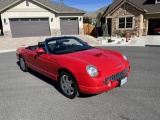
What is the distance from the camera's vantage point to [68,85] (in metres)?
3.88

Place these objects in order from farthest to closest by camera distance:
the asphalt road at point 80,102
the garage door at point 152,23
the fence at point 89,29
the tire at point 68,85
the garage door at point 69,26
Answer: the fence at point 89,29, the garage door at point 152,23, the garage door at point 69,26, the tire at point 68,85, the asphalt road at point 80,102

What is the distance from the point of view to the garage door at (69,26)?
2125cm

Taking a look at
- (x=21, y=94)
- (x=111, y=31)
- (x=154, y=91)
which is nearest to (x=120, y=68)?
(x=154, y=91)

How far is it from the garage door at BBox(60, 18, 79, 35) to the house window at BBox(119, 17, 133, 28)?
6.18 meters

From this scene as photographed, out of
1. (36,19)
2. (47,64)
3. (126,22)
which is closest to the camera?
(47,64)

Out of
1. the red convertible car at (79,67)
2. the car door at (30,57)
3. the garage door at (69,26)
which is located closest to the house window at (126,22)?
the garage door at (69,26)

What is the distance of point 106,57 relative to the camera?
3881mm

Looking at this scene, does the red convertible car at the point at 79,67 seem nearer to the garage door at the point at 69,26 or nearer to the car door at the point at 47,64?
the car door at the point at 47,64

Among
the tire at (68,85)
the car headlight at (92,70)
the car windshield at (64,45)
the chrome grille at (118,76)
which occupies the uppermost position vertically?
the car windshield at (64,45)

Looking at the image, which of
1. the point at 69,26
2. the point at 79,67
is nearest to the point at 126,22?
the point at 69,26

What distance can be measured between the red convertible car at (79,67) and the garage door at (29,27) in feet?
52.7

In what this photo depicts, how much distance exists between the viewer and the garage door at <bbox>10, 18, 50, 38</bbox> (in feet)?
62.8

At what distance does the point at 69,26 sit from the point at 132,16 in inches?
337

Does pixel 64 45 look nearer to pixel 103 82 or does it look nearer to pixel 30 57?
pixel 30 57
